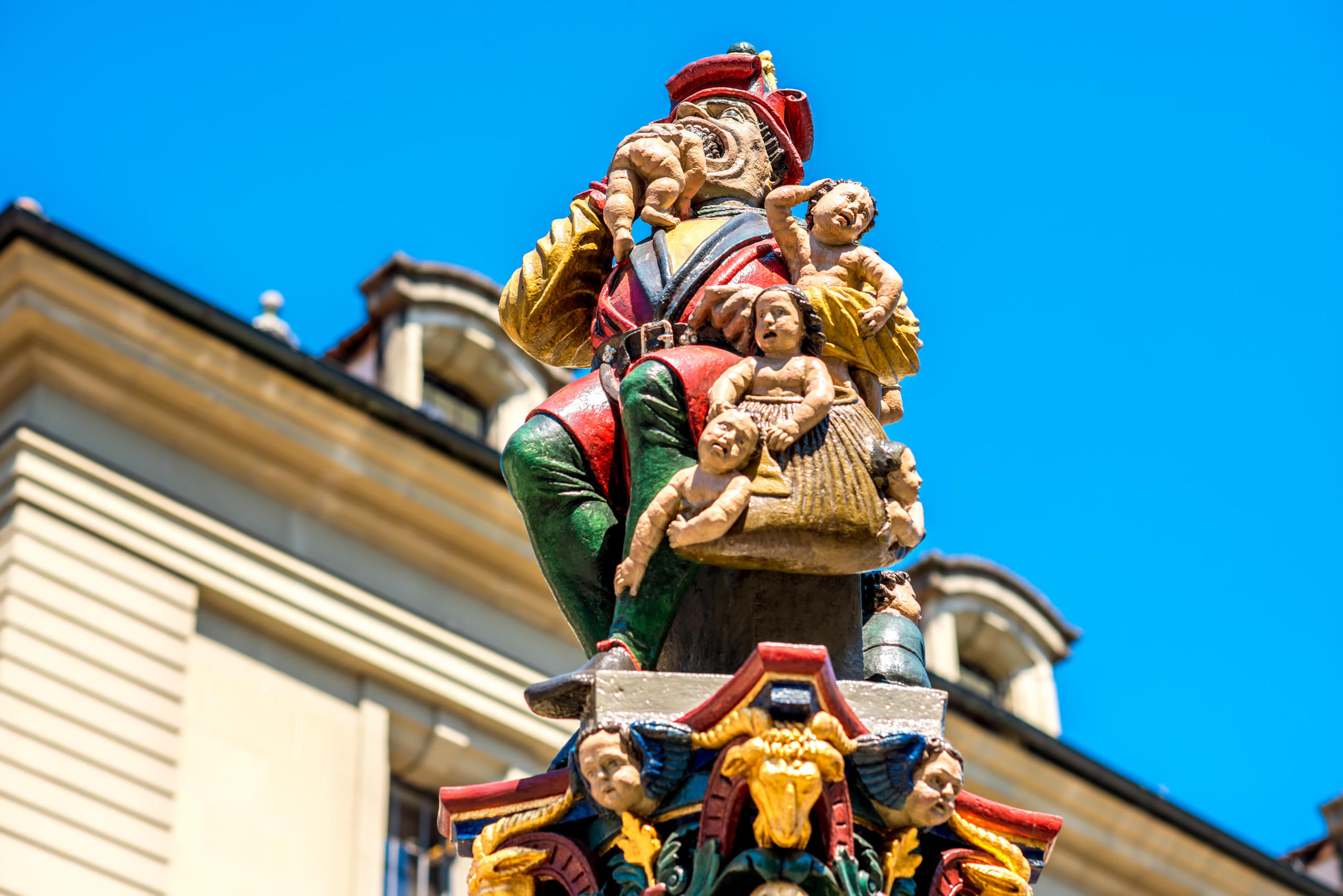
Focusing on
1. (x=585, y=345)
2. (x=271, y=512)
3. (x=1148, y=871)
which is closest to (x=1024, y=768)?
(x=1148, y=871)

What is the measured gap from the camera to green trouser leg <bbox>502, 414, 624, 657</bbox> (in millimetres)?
6031

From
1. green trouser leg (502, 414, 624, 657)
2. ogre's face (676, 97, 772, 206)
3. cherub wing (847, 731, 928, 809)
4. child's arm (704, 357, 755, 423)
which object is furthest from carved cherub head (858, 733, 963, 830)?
ogre's face (676, 97, 772, 206)

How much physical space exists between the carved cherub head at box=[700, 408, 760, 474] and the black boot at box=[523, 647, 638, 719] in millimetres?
450

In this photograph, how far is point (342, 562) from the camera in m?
21.5

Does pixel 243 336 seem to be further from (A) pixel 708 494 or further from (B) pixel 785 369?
(A) pixel 708 494

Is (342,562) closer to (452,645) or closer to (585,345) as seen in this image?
(452,645)

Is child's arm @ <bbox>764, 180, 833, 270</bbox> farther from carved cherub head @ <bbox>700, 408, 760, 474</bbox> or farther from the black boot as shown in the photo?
the black boot

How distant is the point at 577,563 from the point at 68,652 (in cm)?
1421

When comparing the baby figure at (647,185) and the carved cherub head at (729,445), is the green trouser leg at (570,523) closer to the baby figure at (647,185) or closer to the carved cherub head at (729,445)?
the carved cherub head at (729,445)

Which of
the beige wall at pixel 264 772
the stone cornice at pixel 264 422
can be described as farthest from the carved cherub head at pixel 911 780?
the stone cornice at pixel 264 422


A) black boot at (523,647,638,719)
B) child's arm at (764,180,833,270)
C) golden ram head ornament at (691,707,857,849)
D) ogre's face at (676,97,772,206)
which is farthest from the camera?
ogre's face at (676,97,772,206)

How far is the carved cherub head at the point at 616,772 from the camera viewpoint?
5238 mm

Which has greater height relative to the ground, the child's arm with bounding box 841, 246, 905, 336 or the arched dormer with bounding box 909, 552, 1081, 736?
the arched dormer with bounding box 909, 552, 1081, 736

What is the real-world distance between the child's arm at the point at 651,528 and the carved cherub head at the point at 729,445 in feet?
0.30
